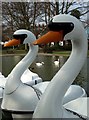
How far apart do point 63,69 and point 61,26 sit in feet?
0.85

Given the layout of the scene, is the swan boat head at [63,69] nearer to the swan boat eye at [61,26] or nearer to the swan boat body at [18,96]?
the swan boat eye at [61,26]

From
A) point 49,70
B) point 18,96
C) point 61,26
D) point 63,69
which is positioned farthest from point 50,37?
point 49,70

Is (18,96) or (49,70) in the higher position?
(18,96)

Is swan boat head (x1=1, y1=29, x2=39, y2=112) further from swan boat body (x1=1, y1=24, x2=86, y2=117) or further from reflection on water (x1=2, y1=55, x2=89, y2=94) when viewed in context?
reflection on water (x1=2, y1=55, x2=89, y2=94)

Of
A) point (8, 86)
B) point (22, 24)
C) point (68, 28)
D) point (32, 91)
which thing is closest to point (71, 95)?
point (32, 91)

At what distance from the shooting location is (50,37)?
145 centimetres

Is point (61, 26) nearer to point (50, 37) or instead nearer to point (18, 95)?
point (50, 37)

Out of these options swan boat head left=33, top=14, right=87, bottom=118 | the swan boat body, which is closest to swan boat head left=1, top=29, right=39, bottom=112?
the swan boat body

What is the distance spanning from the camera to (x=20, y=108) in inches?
91.0

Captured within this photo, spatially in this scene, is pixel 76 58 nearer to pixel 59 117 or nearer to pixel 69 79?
pixel 69 79

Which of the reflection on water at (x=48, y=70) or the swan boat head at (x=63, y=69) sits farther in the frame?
the reflection on water at (x=48, y=70)

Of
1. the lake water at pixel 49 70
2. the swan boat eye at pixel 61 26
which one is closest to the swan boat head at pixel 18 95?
the swan boat eye at pixel 61 26

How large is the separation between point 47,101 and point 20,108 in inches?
32.4

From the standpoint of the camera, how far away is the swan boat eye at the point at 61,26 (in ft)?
4.91
